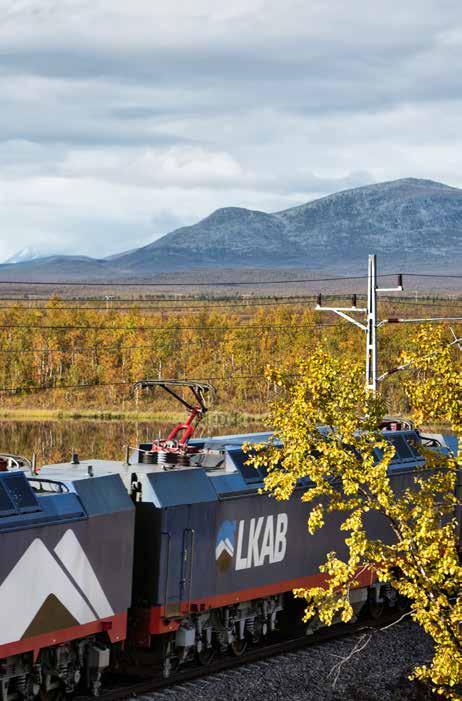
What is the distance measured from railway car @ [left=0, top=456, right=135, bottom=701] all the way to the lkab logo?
280 cm

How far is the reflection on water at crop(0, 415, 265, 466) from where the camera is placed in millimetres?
68894

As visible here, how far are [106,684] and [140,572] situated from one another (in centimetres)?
220

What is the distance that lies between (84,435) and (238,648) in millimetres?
58116

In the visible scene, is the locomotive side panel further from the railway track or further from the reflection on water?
the reflection on water

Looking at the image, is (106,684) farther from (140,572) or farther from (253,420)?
(253,420)

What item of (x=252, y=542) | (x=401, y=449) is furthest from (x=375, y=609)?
(x=252, y=542)

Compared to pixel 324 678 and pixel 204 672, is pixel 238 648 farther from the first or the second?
→ pixel 324 678

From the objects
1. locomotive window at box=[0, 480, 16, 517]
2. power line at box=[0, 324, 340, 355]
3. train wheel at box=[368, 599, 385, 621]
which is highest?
locomotive window at box=[0, 480, 16, 517]

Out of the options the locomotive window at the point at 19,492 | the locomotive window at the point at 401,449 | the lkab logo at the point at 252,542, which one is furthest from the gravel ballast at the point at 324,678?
the locomotive window at the point at 401,449

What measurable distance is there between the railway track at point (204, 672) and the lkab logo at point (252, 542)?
195cm

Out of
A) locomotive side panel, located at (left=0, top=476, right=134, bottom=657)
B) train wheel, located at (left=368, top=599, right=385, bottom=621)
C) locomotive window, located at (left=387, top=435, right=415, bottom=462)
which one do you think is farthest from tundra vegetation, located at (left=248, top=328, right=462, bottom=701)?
train wheel, located at (left=368, top=599, right=385, bottom=621)

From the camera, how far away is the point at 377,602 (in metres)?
29.9

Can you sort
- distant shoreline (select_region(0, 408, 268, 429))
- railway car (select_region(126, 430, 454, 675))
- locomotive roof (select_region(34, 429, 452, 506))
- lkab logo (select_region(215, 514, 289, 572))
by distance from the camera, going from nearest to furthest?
locomotive roof (select_region(34, 429, 452, 506)) < railway car (select_region(126, 430, 454, 675)) < lkab logo (select_region(215, 514, 289, 572)) < distant shoreline (select_region(0, 408, 268, 429))

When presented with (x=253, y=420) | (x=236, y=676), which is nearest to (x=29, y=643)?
(x=236, y=676)
